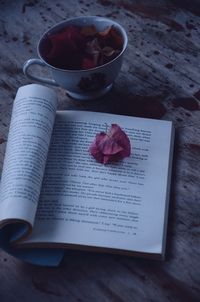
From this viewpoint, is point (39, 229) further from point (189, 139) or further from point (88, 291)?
point (189, 139)

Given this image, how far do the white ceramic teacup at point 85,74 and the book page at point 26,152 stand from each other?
0.03m

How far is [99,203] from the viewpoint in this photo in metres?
0.56

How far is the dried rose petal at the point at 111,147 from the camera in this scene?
1.97ft

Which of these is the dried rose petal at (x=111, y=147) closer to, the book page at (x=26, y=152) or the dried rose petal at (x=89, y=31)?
the book page at (x=26, y=152)

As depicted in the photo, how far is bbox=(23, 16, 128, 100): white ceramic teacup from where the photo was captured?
2.13 feet

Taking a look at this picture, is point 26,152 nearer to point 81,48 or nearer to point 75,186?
point 75,186

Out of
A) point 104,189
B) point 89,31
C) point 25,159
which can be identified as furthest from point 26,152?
point 89,31

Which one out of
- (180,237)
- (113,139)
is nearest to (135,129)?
(113,139)

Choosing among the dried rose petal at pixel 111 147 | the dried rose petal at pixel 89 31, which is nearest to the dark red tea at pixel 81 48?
the dried rose petal at pixel 89 31

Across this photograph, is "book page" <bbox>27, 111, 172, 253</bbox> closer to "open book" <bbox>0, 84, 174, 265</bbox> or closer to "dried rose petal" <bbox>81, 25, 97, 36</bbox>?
"open book" <bbox>0, 84, 174, 265</bbox>

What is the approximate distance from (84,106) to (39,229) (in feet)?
0.76

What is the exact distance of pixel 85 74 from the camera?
0.65 meters

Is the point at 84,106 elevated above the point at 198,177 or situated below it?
above

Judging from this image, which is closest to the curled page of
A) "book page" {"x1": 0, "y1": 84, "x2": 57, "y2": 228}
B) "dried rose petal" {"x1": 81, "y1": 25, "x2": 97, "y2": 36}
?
"book page" {"x1": 0, "y1": 84, "x2": 57, "y2": 228}
